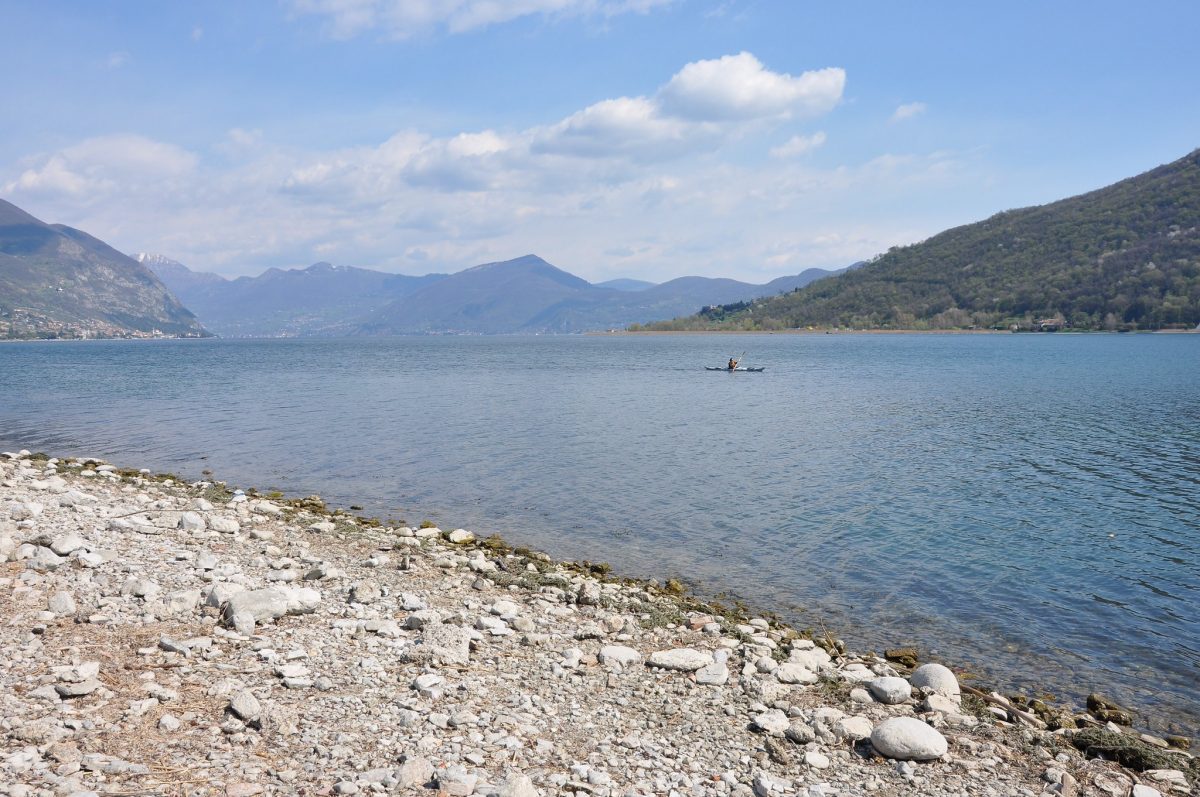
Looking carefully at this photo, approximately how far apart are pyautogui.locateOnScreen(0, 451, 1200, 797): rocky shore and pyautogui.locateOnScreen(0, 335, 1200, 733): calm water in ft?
9.55

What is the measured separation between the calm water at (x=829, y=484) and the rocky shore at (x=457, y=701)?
2.91 meters

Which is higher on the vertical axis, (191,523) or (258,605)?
(258,605)

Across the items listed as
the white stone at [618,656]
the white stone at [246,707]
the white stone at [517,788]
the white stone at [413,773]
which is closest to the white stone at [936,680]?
the white stone at [618,656]

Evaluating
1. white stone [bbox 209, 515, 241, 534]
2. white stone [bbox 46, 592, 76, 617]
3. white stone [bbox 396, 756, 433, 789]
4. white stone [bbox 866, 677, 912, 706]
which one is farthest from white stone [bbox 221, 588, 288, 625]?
white stone [bbox 866, 677, 912, 706]

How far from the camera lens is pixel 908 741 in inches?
350

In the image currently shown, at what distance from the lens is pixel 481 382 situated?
7881 cm

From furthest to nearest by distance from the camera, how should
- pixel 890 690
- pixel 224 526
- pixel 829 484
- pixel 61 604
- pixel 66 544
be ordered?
pixel 829 484 → pixel 224 526 → pixel 66 544 → pixel 61 604 → pixel 890 690

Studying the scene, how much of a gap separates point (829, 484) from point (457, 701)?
21389 millimetres

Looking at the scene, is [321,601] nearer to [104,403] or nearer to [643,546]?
[643,546]

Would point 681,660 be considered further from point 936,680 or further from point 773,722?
point 936,680

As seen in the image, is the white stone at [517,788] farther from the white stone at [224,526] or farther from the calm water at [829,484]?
the white stone at [224,526]

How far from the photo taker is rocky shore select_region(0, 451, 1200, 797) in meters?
7.68

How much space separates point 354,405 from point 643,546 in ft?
134

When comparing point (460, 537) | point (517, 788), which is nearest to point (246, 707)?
point (517, 788)
